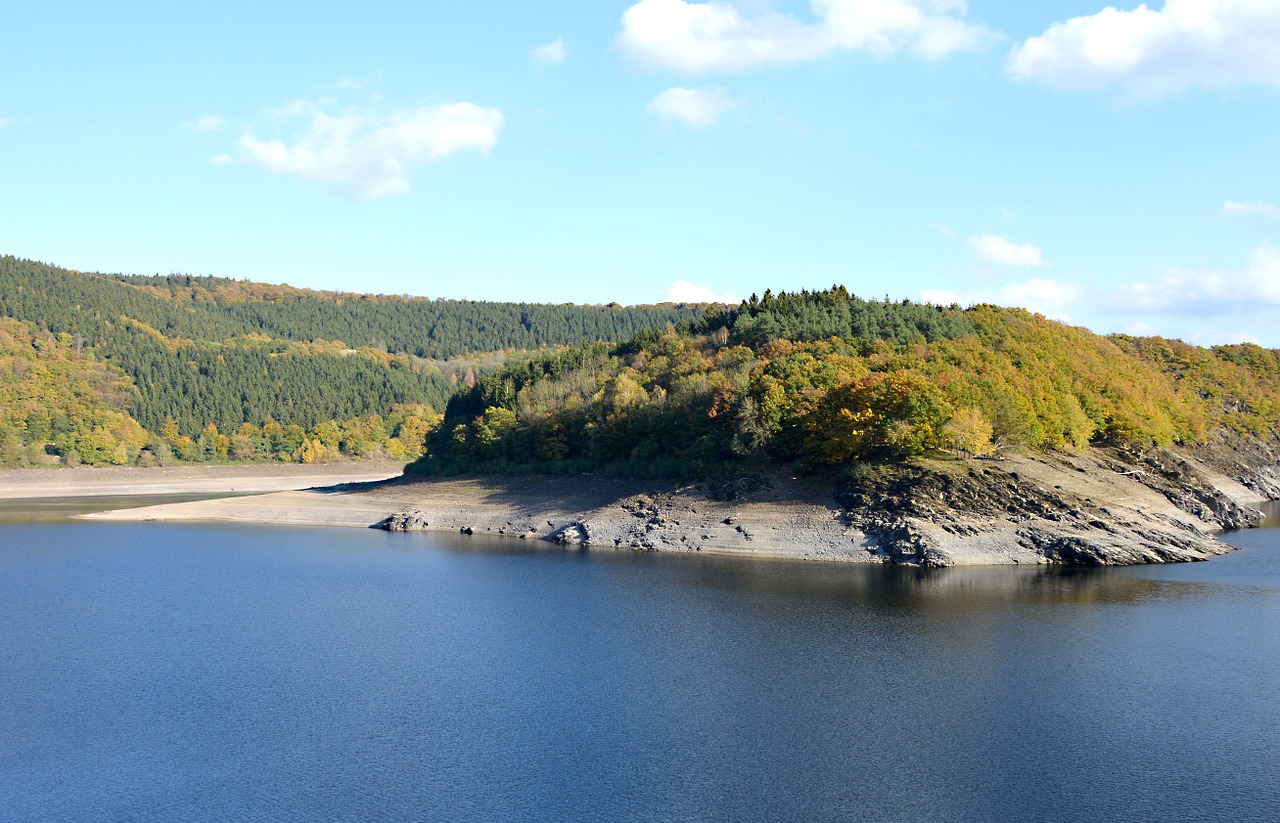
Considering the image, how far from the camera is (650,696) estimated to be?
28750 millimetres

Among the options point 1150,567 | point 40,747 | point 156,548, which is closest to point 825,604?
A: point 1150,567

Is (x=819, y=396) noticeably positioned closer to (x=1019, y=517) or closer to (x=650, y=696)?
→ (x=1019, y=517)

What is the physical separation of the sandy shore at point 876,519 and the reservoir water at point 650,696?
2.66 m

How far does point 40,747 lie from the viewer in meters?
24.9

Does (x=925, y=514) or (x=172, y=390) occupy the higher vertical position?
(x=172, y=390)

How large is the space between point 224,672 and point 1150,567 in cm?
4317

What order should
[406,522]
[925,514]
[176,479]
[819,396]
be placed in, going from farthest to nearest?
[176,479]
[406,522]
[819,396]
[925,514]

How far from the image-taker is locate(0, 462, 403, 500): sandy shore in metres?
110

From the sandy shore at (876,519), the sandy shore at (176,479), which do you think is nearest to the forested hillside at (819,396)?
the sandy shore at (876,519)

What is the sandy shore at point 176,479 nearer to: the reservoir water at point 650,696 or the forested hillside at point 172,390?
the forested hillside at point 172,390

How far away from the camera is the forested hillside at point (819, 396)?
195 feet

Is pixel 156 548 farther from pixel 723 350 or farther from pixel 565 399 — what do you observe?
pixel 723 350

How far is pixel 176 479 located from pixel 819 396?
93.7 m

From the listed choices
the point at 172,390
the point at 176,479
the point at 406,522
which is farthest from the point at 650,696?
the point at 172,390
